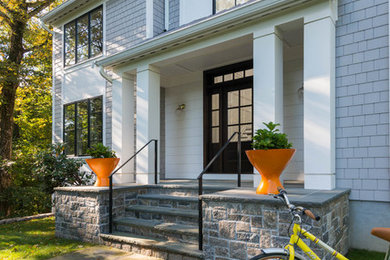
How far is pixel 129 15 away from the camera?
6590 millimetres

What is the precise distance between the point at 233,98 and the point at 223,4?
1793mm

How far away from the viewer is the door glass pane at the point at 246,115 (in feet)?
18.2

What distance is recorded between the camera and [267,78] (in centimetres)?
386

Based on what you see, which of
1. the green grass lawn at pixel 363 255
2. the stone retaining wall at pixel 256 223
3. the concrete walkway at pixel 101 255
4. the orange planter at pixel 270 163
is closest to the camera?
the stone retaining wall at pixel 256 223

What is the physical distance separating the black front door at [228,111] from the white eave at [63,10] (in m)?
4.02

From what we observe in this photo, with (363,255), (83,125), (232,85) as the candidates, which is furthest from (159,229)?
(83,125)

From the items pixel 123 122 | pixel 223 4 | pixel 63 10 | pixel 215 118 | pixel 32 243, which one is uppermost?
pixel 63 10

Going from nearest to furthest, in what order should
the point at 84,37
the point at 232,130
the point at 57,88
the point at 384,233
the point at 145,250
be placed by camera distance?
the point at 384,233, the point at 145,250, the point at 232,130, the point at 84,37, the point at 57,88

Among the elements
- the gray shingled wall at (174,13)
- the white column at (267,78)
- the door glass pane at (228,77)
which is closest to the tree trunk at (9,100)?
the gray shingled wall at (174,13)

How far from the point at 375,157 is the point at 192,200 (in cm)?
229

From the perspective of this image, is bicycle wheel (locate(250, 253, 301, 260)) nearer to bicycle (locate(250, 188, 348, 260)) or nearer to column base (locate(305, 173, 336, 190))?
bicycle (locate(250, 188, 348, 260))

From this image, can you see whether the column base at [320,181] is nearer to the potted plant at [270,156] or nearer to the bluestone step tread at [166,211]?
the potted plant at [270,156]

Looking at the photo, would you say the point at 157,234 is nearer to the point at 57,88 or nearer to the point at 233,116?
the point at 233,116

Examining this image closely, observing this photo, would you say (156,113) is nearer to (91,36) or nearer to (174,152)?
(174,152)
